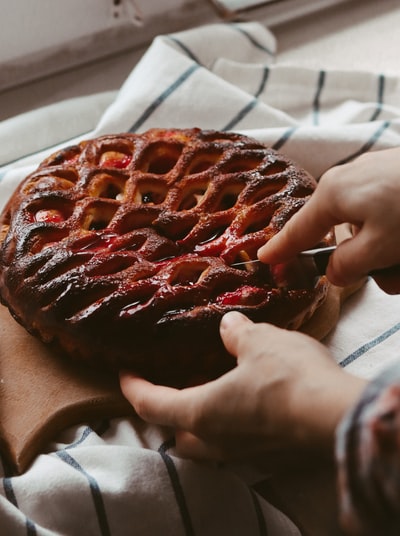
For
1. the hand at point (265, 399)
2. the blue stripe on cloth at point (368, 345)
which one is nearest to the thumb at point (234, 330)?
the hand at point (265, 399)

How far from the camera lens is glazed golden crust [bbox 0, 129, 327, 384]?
28.1 inches

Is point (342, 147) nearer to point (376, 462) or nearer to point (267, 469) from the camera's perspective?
point (267, 469)

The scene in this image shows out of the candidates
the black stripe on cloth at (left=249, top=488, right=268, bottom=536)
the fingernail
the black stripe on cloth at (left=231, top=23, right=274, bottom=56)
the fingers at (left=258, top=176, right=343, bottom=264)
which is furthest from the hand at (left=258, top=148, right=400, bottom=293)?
the black stripe on cloth at (left=231, top=23, right=274, bottom=56)

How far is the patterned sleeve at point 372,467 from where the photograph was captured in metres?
0.35

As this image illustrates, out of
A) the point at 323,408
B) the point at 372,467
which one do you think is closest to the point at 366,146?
the point at 323,408

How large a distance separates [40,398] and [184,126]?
0.54 metres

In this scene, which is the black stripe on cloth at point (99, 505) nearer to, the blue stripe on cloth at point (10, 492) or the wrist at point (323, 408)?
the blue stripe on cloth at point (10, 492)

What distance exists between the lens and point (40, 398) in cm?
74

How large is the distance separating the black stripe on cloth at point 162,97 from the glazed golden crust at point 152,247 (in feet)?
0.54

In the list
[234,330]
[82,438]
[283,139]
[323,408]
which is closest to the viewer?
[323,408]

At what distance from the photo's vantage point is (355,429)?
363 mm

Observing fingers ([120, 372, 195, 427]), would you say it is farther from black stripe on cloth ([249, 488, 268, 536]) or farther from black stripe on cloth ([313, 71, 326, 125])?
black stripe on cloth ([313, 71, 326, 125])

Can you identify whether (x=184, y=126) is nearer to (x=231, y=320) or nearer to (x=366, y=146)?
(x=366, y=146)

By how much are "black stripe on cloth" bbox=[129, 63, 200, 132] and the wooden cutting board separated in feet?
1.43
